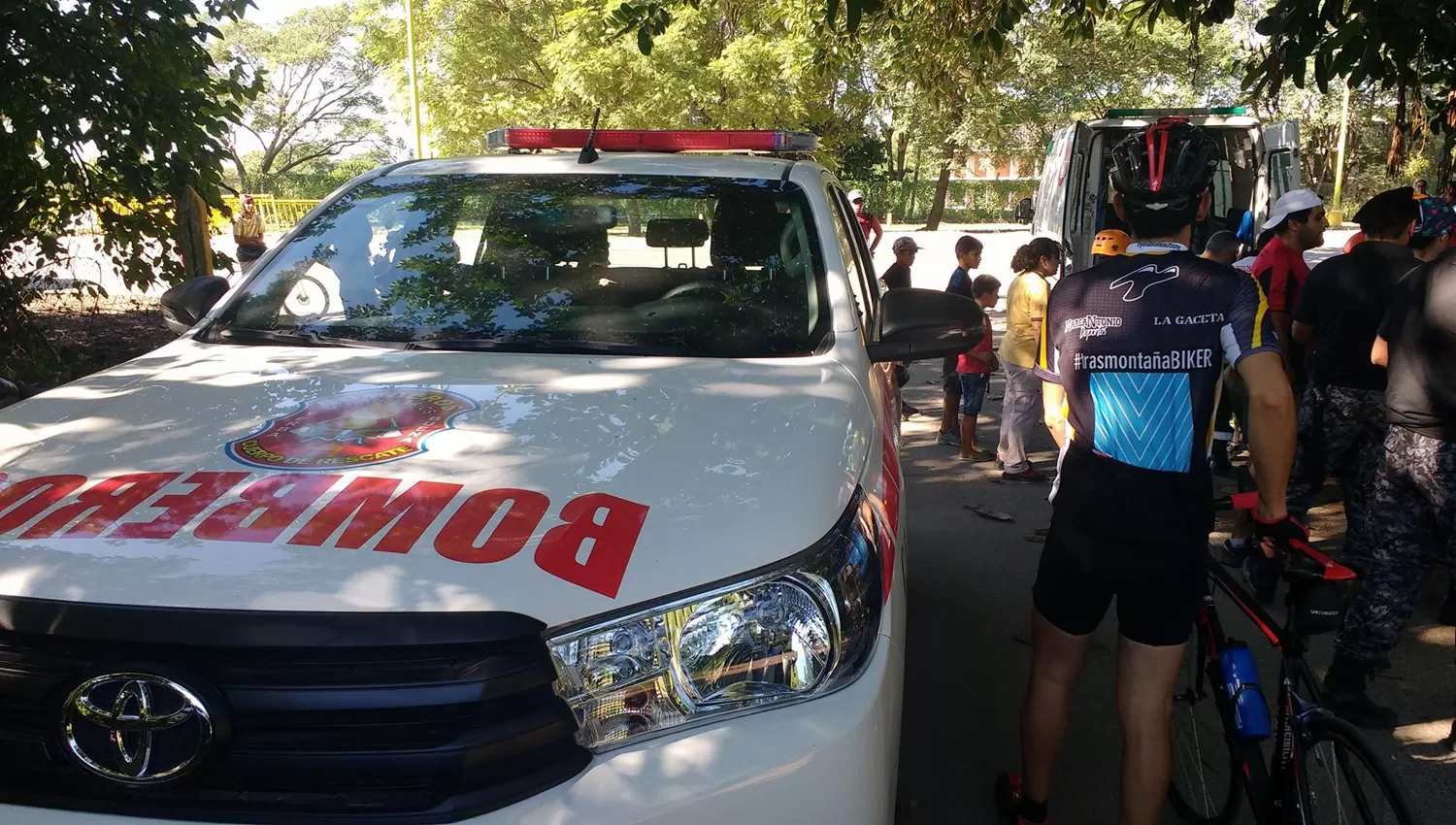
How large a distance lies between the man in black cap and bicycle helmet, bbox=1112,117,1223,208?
2321mm

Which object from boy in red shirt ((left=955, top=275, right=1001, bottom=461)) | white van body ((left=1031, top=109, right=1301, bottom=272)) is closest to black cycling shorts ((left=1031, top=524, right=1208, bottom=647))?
boy in red shirt ((left=955, top=275, right=1001, bottom=461))

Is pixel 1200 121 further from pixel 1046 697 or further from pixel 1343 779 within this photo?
pixel 1343 779

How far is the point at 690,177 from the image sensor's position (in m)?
3.48

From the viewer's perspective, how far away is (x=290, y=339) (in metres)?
2.99

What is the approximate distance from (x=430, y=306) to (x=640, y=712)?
1.69 metres

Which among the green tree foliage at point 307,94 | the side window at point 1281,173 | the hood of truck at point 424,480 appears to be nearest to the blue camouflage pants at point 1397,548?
the hood of truck at point 424,480

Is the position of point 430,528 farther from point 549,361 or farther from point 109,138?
point 109,138

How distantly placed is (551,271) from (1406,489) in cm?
305

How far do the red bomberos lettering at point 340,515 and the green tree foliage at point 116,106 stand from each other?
4.11m

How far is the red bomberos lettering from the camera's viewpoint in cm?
176

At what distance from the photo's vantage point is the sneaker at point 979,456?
291 inches

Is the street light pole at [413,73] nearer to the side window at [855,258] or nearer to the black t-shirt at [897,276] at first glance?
the black t-shirt at [897,276]

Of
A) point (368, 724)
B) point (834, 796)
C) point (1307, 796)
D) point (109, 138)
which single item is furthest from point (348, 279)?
point (109, 138)

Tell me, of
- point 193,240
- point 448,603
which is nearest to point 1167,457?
point 448,603
